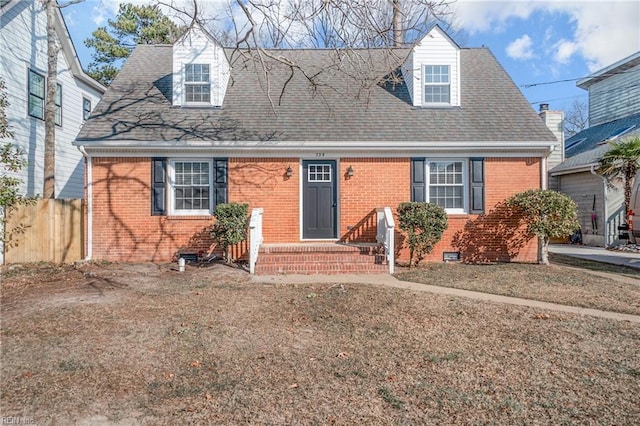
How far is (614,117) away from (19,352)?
23635mm

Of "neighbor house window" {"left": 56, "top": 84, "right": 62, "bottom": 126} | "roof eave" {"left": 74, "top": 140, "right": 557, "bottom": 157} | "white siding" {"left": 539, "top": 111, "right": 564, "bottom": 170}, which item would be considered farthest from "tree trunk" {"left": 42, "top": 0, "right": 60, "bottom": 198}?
"white siding" {"left": 539, "top": 111, "right": 564, "bottom": 170}

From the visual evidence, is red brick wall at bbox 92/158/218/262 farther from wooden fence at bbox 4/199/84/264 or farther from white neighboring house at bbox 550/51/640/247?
white neighboring house at bbox 550/51/640/247

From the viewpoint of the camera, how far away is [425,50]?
450 inches

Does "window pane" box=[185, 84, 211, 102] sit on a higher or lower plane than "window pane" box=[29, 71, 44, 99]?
lower

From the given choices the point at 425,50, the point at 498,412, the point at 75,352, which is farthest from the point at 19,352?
the point at 425,50

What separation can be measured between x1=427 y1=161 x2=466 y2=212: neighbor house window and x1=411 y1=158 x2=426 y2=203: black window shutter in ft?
0.86

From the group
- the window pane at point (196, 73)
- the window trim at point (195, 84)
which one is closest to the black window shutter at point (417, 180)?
the window trim at point (195, 84)

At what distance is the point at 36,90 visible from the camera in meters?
12.9

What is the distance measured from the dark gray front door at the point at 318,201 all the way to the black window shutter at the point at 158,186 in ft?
11.8

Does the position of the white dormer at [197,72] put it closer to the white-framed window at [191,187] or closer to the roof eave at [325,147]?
the roof eave at [325,147]

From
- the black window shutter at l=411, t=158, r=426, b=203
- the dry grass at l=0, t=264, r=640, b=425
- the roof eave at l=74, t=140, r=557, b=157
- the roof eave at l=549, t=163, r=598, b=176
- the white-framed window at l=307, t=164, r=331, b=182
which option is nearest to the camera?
the dry grass at l=0, t=264, r=640, b=425

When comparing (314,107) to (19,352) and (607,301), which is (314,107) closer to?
(607,301)

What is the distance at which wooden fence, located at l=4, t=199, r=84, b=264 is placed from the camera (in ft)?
33.7

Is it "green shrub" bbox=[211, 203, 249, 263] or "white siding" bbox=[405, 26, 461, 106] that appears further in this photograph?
"white siding" bbox=[405, 26, 461, 106]
